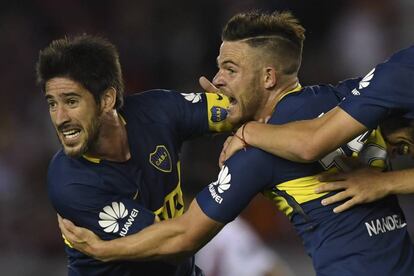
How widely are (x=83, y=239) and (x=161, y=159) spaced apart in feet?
2.00

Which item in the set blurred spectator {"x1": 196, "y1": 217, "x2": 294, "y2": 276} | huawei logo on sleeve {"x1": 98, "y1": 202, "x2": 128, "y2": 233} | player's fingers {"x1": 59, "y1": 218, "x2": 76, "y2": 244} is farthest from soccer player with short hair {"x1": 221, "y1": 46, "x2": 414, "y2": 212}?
blurred spectator {"x1": 196, "y1": 217, "x2": 294, "y2": 276}

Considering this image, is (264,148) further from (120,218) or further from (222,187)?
(120,218)

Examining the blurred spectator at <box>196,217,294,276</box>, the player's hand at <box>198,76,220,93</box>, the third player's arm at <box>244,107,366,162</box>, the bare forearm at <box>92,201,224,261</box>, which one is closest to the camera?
the third player's arm at <box>244,107,366,162</box>

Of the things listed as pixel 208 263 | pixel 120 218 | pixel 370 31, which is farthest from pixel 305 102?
pixel 370 31

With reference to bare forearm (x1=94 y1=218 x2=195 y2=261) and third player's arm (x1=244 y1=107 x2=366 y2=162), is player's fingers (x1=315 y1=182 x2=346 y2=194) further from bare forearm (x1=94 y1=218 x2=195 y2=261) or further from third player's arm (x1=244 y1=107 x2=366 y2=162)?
bare forearm (x1=94 y1=218 x2=195 y2=261)

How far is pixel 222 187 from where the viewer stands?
4004mm

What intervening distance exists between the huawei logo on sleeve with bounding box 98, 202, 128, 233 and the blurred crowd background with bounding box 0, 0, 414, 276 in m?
3.89

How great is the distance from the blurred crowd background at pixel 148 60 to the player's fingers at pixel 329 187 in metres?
4.46

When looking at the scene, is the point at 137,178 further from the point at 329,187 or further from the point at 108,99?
the point at 329,187

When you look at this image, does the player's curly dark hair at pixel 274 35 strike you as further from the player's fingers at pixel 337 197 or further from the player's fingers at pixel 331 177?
the player's fingers at pixel 337 197

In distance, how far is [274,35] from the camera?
421cm

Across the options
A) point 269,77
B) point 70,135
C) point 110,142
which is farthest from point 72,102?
point 269,77

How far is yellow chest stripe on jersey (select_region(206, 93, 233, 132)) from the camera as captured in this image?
16.3ft

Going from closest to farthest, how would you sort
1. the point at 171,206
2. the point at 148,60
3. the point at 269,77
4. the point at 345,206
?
the point at 345,206, the point at 269,77, the point at 171,206, the point at 148,60
